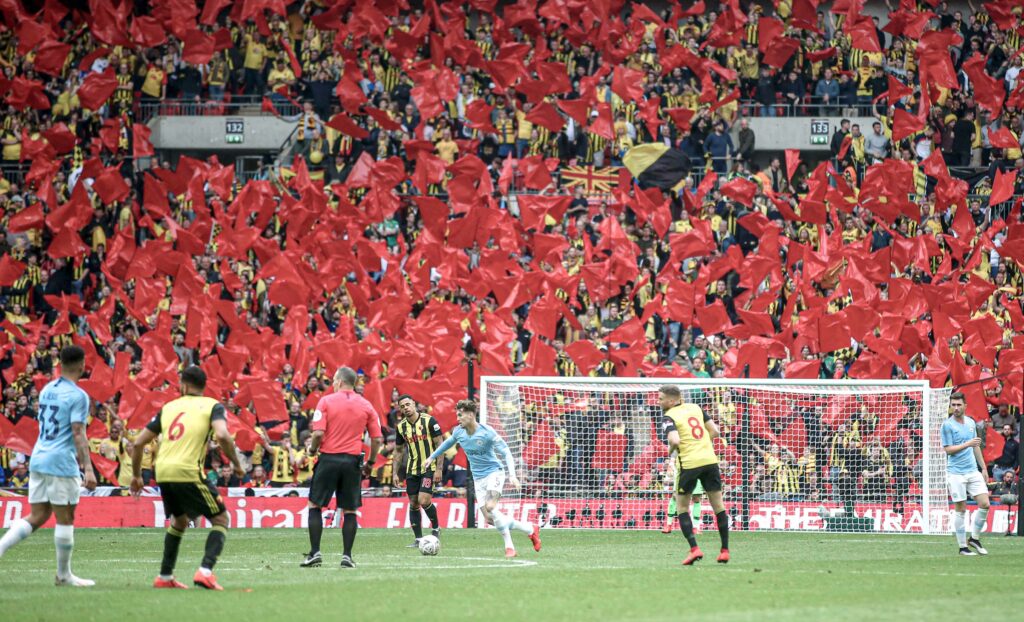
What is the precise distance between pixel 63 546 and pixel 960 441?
33.3 ft

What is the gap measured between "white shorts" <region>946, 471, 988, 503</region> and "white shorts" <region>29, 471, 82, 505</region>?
10.1 m

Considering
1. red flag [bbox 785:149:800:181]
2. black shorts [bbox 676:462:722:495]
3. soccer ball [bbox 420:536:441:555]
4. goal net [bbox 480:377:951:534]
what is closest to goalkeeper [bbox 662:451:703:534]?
goal net [bbox 480:377:951:534]

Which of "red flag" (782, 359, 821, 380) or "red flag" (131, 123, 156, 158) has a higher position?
"red flag" (131, 123, 156, 158)

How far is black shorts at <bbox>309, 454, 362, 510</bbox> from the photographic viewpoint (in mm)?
14023

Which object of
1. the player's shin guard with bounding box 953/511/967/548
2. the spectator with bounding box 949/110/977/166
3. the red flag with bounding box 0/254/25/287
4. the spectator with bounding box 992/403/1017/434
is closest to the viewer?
the player's shin guard with bounding box 953/511/967/548

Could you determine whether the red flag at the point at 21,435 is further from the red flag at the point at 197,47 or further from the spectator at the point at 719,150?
the spectator at the point at 719,150

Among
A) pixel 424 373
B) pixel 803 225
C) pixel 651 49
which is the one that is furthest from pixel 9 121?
pixel 803 225

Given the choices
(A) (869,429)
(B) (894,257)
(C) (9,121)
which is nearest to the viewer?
(A) (869,429)

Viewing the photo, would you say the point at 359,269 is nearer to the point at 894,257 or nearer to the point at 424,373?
the point at 424,373

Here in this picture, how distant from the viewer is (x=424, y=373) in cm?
2547

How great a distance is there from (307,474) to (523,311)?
6.28 m

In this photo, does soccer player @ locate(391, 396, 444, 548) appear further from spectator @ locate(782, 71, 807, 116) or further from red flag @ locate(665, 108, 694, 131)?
spectator @ locate(782, 71, 807, 116)

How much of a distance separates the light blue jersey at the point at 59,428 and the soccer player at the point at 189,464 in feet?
2.08

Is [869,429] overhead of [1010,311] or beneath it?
beneath
